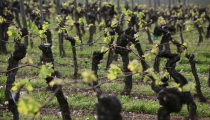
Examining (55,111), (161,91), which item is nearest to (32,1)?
(55,111)

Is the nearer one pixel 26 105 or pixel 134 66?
pixel 26 105

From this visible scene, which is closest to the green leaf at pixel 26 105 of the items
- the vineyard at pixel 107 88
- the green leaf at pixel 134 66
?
the vineyard at pixel 107 88

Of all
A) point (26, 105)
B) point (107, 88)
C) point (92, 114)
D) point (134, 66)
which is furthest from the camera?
point (107, 88)

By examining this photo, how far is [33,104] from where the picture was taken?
457cm

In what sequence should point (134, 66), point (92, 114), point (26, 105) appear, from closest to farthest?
point (26, 105) < point (134, 66) < point (92, 114)

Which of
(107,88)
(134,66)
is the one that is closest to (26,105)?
(134,66)

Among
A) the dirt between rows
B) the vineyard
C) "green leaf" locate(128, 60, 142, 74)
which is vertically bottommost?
the dirt between rows

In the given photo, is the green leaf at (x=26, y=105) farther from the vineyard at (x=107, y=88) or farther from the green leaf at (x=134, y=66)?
the green leaf at (x=134, y=66)

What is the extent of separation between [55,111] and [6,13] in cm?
1203

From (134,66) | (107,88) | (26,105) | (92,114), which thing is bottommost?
(92,114)

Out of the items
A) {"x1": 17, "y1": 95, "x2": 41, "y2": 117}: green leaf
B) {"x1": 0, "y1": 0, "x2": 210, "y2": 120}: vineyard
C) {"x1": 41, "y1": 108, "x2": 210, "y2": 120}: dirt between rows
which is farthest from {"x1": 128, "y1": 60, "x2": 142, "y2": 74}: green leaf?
{"x1": 41, "y1": 108, "x2": 210, "y2": 120}: dirt between rows

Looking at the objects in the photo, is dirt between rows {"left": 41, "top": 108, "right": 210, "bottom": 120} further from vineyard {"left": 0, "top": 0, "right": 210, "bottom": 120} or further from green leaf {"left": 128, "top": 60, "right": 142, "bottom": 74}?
green leaf {"left": 128, "top": 60, "right": 142, "bottom": 74}

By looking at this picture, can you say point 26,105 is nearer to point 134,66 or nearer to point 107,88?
point 134,66

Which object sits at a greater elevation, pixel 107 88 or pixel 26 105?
pixel 26 105
